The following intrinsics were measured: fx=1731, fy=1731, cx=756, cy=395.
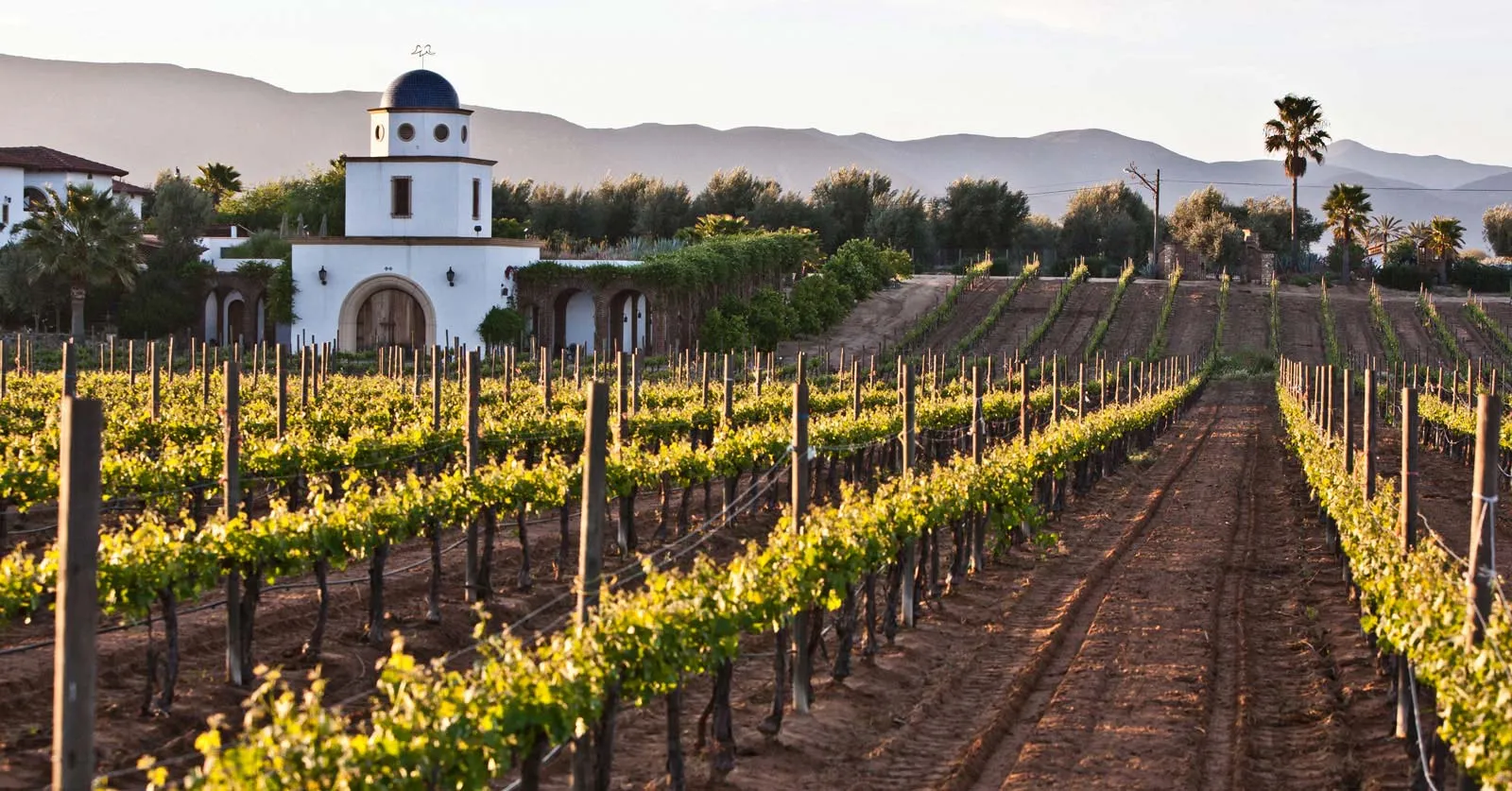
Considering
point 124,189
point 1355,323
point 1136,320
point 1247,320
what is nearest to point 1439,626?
point 1136,320

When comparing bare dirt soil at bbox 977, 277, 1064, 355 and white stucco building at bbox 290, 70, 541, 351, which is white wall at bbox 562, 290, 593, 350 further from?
bare dirt soil at bbox 977, 277, 1064, 355

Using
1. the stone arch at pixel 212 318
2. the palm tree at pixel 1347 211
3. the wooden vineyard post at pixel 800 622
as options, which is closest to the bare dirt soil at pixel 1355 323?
the palm tree at pixel 1347 211

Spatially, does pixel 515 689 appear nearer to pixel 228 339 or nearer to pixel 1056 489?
pixel 1056 489

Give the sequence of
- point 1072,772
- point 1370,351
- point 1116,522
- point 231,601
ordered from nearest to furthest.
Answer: point 1072,772 → point 231,601 → point 1116,522 → point 1370,351

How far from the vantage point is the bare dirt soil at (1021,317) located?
6197 centimetres

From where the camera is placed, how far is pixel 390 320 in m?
51.3

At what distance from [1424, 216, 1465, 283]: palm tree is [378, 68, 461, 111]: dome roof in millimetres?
46320

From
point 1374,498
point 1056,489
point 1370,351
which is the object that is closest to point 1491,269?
point 1370,351

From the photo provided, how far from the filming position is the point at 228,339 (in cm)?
5391

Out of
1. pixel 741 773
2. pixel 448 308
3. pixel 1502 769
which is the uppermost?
pixel 448 308

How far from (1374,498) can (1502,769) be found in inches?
286

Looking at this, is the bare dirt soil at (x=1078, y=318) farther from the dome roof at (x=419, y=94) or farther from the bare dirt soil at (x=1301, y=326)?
the dome roof at (x=419, y=94)

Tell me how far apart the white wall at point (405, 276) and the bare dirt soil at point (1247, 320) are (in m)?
27.9

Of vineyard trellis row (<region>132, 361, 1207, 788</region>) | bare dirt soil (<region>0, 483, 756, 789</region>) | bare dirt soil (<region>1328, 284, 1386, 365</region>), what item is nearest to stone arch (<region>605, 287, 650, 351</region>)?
Result: bare dirt soil (<region>1328, 284, 1386, 365</region>)
